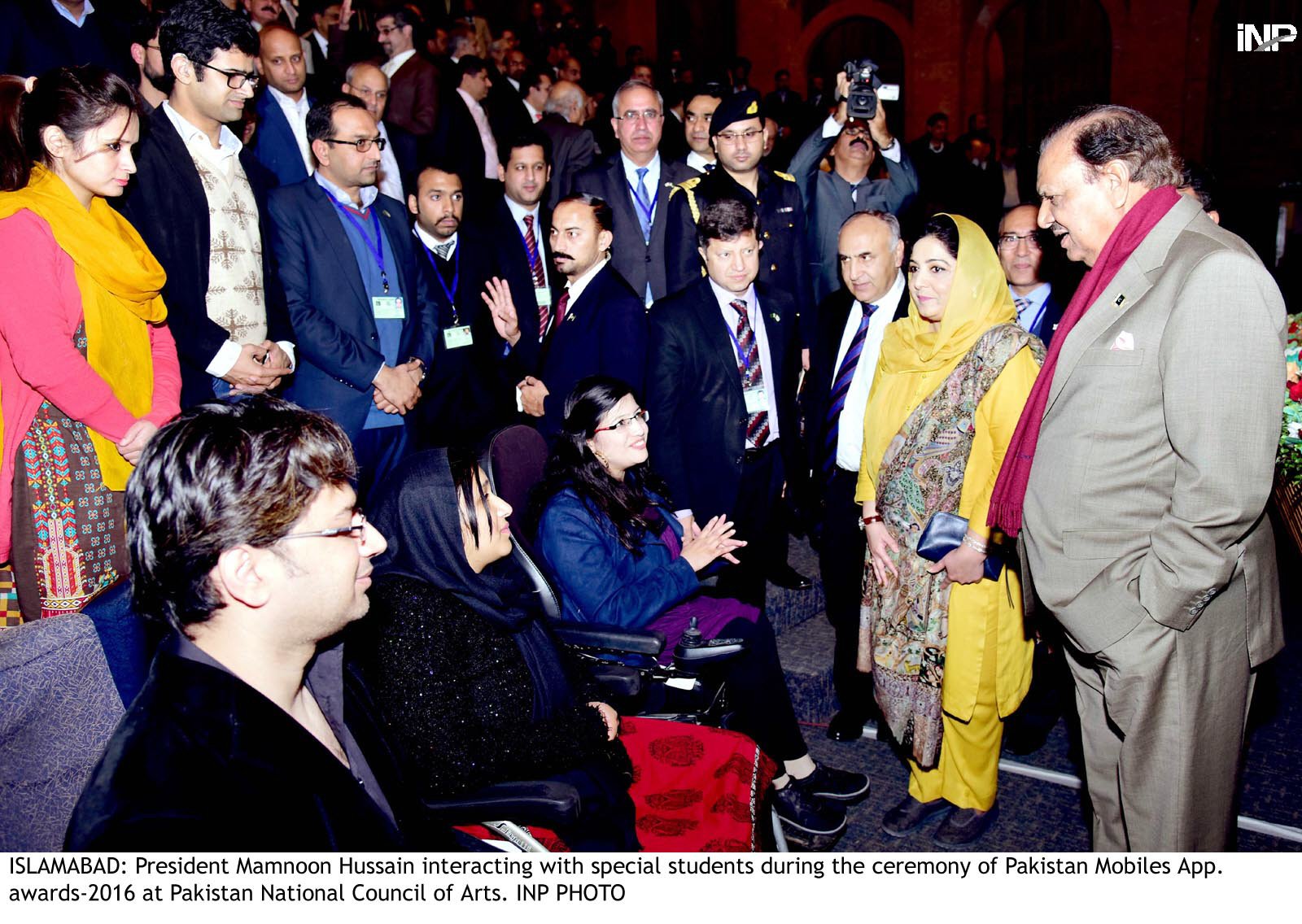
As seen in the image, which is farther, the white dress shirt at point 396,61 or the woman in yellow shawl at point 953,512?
the white dress shirt at point 396,61

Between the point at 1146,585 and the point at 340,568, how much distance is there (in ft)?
4.65

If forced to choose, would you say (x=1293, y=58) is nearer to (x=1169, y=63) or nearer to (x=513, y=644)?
(x=1169, y=63)

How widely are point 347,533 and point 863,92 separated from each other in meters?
3.93

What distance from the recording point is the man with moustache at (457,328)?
3.55m

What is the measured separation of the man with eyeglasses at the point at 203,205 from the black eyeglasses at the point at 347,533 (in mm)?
1474

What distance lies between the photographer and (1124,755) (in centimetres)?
184

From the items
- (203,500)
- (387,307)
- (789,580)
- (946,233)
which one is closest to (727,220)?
(946,233)

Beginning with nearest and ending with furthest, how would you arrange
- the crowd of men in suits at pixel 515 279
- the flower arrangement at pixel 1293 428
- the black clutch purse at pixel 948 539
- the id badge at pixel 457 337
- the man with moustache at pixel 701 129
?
the flower arrangement at pixel 1293 428
the black clutch purse at pixel 948 539
the crowd of men in suits at pixel 515 279
the id badge at pixel 457 337
the man with moustache at pixel 701 129

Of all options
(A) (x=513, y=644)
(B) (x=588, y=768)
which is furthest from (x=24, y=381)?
(B) (x=588, y=768)

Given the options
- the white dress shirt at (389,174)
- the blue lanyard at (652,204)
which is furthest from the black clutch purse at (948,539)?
the white dress shirt at (389,174)

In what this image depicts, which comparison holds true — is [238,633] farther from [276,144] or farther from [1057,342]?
[276,144]

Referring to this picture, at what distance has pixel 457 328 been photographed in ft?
11.7

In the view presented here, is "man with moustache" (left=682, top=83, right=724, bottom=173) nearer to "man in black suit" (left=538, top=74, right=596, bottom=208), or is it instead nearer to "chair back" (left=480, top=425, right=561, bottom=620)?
"man in black suit" (left=538, top=74, right=596, bottom=208)

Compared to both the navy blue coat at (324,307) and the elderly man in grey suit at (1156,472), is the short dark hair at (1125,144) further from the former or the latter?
the navy blue coat at (324,307)
